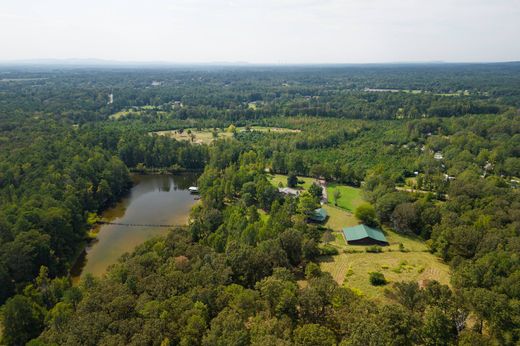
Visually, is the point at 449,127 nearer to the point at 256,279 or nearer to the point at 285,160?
the point at 285,160

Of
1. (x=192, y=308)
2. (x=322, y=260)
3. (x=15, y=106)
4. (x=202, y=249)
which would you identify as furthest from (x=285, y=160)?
(x=15, y=106)

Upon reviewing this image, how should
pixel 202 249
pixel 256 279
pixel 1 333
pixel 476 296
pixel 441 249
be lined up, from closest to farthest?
pixel 476 296
pixel 1 333
pixel 256 279
pixel 202 249
pixel 441 249

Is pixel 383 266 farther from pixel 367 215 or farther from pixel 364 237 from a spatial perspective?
pixel 367 215

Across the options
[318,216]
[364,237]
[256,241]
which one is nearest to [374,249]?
[364,237]

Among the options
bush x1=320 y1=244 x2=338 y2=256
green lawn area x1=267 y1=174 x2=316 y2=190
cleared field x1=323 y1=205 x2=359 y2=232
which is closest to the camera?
bush x1=320 y1=244 x2=338 y2=256

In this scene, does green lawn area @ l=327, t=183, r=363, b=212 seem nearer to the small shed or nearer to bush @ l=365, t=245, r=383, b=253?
the small shed

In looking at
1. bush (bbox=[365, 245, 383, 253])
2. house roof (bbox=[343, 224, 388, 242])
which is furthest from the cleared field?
bush (bbox=[365, 245, 383, 253])

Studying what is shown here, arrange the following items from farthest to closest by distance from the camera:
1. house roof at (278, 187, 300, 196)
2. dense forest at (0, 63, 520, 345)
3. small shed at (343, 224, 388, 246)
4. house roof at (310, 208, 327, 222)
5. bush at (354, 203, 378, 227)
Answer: house roof at (278, 187, 300, 196) → house roof at (310, 208, 327, 222) → bush at (354, 203, 378, 227) → small shed at (343, 224, 388, 246) → dense forest at (0, 63, 520, 345)
